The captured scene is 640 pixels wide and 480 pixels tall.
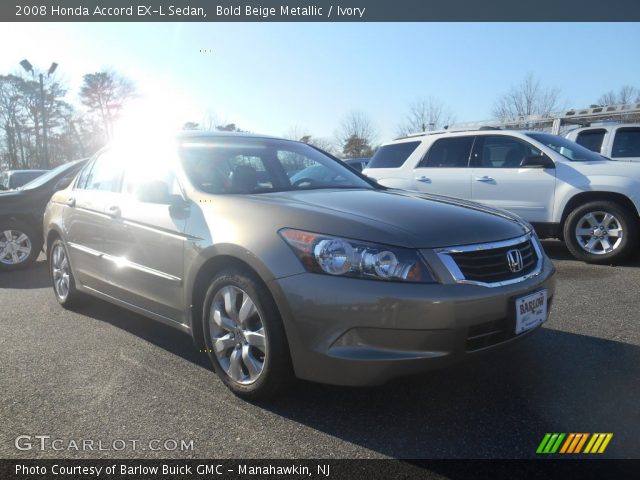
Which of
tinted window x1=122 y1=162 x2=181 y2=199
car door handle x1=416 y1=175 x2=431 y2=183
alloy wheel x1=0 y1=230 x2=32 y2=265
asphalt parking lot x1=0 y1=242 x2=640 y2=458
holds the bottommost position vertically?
alloy wheel x1=0 y1=230 x2=32 y2=265

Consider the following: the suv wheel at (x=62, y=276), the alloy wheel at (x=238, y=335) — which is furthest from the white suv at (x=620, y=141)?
the suv wheel at (x=62, y=276)

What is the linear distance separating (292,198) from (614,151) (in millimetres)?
7912

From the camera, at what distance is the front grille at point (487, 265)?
2.53m

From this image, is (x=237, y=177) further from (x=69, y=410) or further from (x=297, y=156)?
(x=69, y=410)

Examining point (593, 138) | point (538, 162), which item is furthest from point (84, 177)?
point (593, 138)

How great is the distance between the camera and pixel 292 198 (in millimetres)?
3096

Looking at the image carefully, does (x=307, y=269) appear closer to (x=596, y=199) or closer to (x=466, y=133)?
(x=596, y=199)

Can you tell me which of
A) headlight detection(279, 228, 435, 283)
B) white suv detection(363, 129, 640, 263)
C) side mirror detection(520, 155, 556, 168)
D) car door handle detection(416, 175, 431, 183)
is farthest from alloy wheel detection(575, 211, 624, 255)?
headlight detection(279, 228, 435, 283)

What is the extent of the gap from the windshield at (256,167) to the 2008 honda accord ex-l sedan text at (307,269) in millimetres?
14

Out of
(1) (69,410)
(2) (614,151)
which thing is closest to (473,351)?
(1) (69,410)

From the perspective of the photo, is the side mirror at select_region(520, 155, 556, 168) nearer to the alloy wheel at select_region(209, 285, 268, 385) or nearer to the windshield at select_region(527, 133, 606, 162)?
the windshield at select_region(527, 133, 606, 162)

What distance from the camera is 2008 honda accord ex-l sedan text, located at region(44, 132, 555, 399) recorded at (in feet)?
7.84

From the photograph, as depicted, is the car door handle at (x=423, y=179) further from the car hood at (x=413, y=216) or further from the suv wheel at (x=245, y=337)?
the suv wheel at (x=245, y=337)

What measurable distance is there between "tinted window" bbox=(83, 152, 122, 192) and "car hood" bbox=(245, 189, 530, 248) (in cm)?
159
